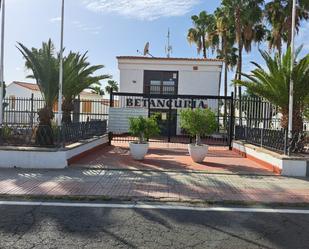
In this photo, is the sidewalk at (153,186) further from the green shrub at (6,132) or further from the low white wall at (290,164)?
the green shrub at (6,132)

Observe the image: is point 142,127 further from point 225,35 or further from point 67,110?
point 225,35

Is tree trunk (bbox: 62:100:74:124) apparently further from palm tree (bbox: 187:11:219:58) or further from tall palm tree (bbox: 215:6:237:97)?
palm tree (bbox: 187:11:219:58)

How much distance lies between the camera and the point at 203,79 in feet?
89.8

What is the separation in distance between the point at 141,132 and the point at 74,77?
170 inches

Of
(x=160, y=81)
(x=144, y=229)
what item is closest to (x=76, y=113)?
(x=160, y=81)

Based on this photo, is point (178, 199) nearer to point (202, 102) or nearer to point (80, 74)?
point (80, 74)

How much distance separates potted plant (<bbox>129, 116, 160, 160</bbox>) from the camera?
13.2 meters

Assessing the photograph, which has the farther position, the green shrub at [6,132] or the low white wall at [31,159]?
the green shrub at [6,132]

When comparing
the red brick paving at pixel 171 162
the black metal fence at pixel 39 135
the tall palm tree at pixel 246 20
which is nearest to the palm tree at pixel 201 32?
the tall palm tree at pixel 246 20

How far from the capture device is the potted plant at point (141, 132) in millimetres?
13230

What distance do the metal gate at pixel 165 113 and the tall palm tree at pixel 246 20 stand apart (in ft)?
28.1

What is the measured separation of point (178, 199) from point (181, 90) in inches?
786

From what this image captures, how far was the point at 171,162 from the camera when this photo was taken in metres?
13.0

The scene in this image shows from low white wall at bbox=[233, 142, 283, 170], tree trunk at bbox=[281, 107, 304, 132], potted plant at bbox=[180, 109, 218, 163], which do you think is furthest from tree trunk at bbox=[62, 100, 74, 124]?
tree trunk at bbox=[281, 107, 304, 132]
